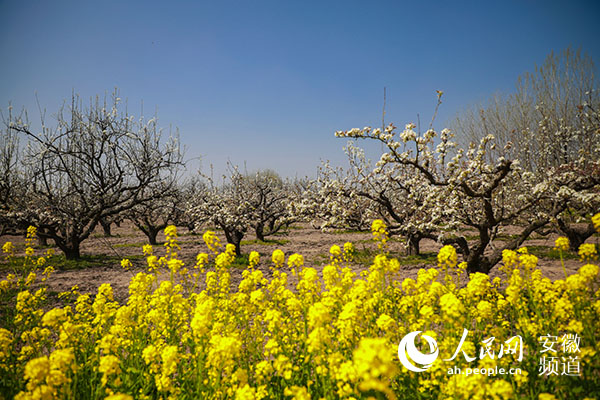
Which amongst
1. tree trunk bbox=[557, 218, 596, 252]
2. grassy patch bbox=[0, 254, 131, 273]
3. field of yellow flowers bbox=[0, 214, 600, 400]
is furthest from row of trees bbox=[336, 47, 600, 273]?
grassy patch bbox=[0, 254, 131, 273]

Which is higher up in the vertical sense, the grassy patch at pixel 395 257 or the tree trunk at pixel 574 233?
the tree trunk at pixel 574 233

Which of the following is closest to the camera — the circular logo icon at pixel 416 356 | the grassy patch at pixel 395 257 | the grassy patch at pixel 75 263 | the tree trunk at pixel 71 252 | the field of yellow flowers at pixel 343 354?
the field of yellow flowers at pixel 343 354

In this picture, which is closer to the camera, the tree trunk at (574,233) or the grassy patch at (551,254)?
the tree trunk at (574,233)

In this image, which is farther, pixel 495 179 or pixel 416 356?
pixel 495 179

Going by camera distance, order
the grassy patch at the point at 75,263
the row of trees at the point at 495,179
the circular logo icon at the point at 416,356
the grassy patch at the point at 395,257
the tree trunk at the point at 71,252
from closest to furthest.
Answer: the circular logo icon at the point at 416,356 < the row of trees at the point at 495,179 < the grassy patch at the point at 395,257 < the grassy patch at the point at 75,263 < the tree trunk at the point at 71,252

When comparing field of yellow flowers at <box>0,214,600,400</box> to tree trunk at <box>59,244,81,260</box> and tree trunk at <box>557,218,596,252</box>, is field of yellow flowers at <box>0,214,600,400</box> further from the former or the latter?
tree trunk at <box>59,244,81,260</box>

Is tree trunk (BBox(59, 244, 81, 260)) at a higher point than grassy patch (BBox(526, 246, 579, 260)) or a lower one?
higher

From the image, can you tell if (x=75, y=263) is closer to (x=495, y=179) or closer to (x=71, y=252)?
(x=71, y=252)

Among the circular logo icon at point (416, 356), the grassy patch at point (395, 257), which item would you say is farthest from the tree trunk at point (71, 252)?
the circular logo icon at point (416, 356)

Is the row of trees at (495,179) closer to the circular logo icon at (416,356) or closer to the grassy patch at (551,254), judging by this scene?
the grassy patch at (551,254)

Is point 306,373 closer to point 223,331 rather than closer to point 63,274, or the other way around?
point 223,331

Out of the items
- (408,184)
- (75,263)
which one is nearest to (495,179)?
(408,184)

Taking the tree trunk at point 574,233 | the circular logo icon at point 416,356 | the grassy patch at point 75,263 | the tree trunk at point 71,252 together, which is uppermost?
the tree trunk at point 574,233

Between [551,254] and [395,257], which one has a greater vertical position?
[551,254]
